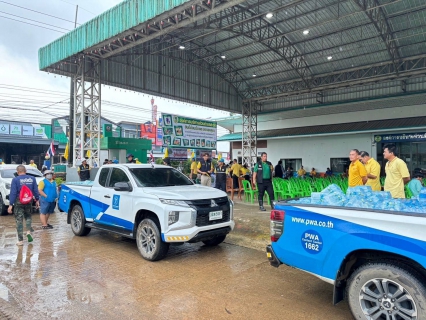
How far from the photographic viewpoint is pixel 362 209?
10.2ft

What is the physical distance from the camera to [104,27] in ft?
40.3

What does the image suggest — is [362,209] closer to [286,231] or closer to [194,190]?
[286,231]

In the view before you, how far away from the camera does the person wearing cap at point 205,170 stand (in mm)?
11523

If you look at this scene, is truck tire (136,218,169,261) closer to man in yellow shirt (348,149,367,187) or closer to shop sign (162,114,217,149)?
man in yellow shirt (348,149,367,187)

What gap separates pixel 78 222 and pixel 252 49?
50.0 ft

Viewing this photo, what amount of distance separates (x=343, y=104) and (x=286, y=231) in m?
20.1

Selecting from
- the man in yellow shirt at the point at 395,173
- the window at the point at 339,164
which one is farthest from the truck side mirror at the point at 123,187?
the window at the point at 339,164

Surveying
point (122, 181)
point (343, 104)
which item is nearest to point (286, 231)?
point (122, 181)

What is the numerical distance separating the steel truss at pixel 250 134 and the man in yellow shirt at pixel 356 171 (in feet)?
54.3

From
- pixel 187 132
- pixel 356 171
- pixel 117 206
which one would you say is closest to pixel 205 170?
pixel 117 206

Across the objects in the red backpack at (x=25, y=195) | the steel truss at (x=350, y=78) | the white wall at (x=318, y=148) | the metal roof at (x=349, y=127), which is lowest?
the red backpack at (x=25, y=195)

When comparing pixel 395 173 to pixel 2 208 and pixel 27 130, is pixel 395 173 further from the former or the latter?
pixel 27 130

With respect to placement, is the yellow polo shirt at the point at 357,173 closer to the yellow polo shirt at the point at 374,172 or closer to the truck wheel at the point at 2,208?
the yellow polo shirt at the point at 374,172

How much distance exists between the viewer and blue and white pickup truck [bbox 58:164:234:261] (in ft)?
17.0
